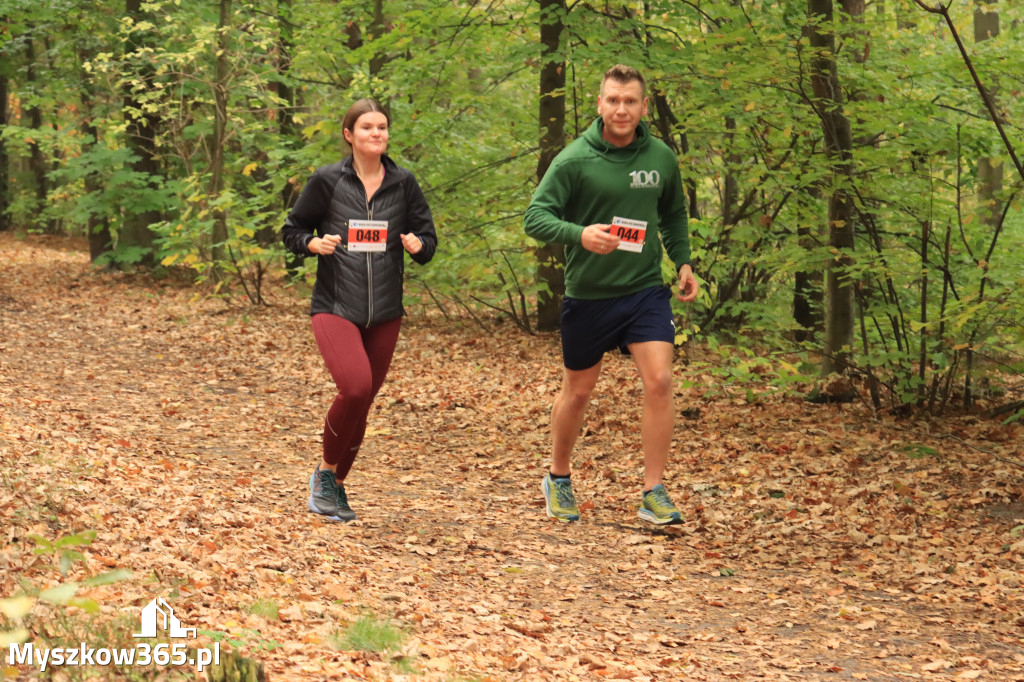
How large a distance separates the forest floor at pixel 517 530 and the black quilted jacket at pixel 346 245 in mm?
1232

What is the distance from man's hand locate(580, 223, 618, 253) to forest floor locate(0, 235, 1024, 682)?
166cm

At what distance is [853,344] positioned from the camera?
852 cm

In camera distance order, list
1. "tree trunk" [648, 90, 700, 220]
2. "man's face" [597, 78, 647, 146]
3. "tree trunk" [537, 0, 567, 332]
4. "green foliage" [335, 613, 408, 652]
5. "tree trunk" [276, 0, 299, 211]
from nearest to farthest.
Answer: "green foliage" [335, 613, 408, 652] → "man's face" [597, 78, 647, 146] → "tree trunk" [648, 90, 700, 220] → "tree trunk" [537, 0, 567, 332] → "tree trunk" [276, 0, 299, 211]

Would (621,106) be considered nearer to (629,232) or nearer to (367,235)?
(629,232)

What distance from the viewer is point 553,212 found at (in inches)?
217

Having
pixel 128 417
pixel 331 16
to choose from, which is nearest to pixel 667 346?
pixel 128 417

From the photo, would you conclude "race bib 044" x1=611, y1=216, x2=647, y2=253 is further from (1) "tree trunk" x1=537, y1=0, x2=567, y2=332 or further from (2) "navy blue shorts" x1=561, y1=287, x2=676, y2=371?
(1) "tree trunk" x1=537, y1=0, x2=567, y2=332

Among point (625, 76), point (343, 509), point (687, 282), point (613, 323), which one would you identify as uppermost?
point (625, 76)

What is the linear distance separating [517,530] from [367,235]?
6.41ft

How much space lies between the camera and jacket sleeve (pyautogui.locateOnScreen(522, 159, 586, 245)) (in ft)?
17.2

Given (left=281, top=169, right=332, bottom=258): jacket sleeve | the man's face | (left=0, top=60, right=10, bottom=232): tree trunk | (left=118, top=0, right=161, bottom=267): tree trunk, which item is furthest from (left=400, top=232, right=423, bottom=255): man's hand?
(left=0, top=60, right=10, bottom=232): tree trunk

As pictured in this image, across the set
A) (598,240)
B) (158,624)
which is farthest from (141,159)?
(158,624)

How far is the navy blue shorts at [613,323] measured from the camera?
5508mm

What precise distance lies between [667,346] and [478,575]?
1.68 m
